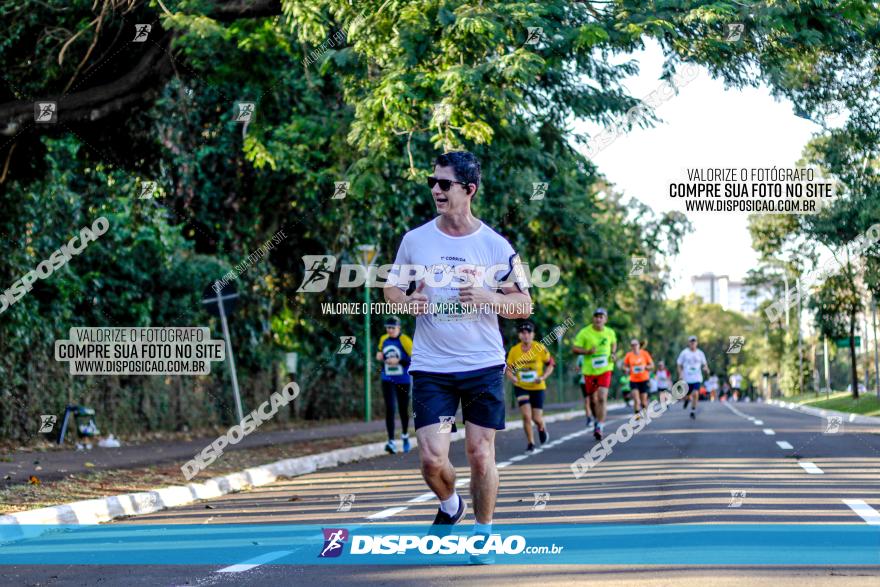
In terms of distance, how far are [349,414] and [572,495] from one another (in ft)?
73.8

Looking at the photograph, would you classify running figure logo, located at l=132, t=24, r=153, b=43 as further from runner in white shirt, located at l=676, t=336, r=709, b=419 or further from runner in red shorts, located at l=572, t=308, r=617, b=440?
runner in white shirt, located at l=676, t=336, r=709, b=419

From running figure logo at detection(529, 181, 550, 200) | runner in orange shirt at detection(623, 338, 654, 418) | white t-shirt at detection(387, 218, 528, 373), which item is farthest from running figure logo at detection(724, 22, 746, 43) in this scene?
runner in orange shirt at detection(623, 338, 654, 418)

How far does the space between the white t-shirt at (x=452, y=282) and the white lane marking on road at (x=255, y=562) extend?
1.63m

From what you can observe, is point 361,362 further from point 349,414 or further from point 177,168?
point 177,168

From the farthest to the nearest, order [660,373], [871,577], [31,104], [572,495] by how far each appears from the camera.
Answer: [660,373]
[31,104]
[572,495]
[871,577]

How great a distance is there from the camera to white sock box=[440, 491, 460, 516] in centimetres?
751

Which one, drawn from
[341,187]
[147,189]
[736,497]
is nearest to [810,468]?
[736,497]

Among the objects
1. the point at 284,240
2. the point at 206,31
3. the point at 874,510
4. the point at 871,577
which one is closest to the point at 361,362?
the point at 284,240

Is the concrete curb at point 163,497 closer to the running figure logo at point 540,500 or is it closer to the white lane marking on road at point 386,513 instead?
the white lane marking on road at point 386,513

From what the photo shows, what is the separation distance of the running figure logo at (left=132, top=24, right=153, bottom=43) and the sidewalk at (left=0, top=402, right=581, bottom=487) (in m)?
5.49

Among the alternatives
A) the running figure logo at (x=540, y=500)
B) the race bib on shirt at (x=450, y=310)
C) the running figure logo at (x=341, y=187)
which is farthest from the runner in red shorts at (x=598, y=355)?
the race bib on shirt at (x=450, y=310)

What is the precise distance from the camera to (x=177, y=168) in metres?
27.1

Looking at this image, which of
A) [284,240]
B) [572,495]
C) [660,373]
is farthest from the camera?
[660,373]

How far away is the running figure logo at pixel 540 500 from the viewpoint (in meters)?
11.0
